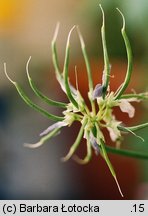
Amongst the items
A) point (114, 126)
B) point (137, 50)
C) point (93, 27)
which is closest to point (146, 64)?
point (137, 50)

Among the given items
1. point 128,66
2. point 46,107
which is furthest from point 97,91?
point 46,107

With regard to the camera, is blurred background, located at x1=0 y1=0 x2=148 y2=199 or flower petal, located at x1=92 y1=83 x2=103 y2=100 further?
blurred background, located at x1=0 y1=0 x2=148 y2=199

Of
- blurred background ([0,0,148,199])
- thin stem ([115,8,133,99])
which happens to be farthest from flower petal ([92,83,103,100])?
blurred background ([0,0,148,199])

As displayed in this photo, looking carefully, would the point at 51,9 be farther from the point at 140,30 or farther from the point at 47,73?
the point at 140,30

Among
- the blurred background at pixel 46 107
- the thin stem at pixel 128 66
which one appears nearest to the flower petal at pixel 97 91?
the thin stem at pixel 128 66

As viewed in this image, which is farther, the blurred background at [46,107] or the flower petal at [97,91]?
the blurred background at [46,107]

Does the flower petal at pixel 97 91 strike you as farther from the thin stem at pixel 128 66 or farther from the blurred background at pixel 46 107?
the blurred background at pixel 46 107

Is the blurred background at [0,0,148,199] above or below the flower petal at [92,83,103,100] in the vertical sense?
above

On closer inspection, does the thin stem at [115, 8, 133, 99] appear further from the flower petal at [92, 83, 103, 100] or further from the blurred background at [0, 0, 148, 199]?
the blurred background at [0, 0, 148, 199]

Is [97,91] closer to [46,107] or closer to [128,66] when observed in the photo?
[128,66]
